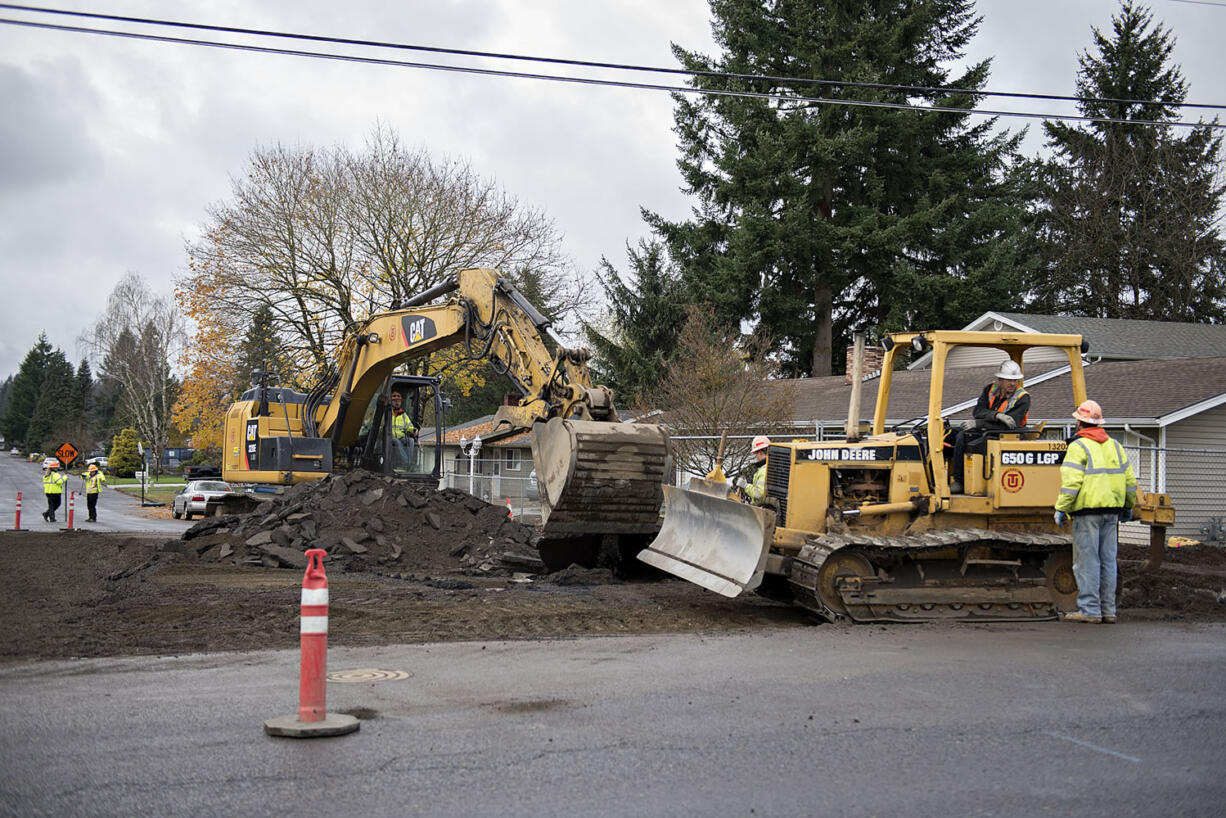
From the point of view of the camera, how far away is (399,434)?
2038cm

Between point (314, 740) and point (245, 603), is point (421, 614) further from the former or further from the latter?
point (314, 740)

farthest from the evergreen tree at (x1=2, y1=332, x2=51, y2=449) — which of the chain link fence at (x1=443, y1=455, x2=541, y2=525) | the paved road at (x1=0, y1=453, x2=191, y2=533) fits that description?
the chain link fence at (x1=443, y1=455, x2=541, y2=525)

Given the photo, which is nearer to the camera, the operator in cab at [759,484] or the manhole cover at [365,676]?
the manhole cover at [365,676]

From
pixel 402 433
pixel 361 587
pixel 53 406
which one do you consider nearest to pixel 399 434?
pixel 402 433

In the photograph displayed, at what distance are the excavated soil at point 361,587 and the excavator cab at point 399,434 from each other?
3136 mm

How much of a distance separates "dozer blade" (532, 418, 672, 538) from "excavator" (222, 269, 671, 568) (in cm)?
1

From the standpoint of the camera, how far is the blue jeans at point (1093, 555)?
390 inches

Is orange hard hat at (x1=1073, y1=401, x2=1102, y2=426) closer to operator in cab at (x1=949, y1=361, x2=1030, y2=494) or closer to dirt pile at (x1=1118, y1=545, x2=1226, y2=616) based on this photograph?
operator in cab at (x1=949, y1=361, x2=1030, y2=494)

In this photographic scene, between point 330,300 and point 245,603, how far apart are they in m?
23.8

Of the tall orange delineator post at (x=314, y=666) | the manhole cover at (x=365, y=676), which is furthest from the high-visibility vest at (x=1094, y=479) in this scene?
the tall orange delineator post at (x=314, y=666)

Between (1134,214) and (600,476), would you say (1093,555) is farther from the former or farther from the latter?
(1134,214)

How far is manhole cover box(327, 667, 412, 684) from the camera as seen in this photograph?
7.21 meters

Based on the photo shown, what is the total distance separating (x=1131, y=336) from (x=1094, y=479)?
23.0 m

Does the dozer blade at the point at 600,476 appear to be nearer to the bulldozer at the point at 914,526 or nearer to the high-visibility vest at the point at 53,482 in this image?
the bulldozer at the point at 914,526
